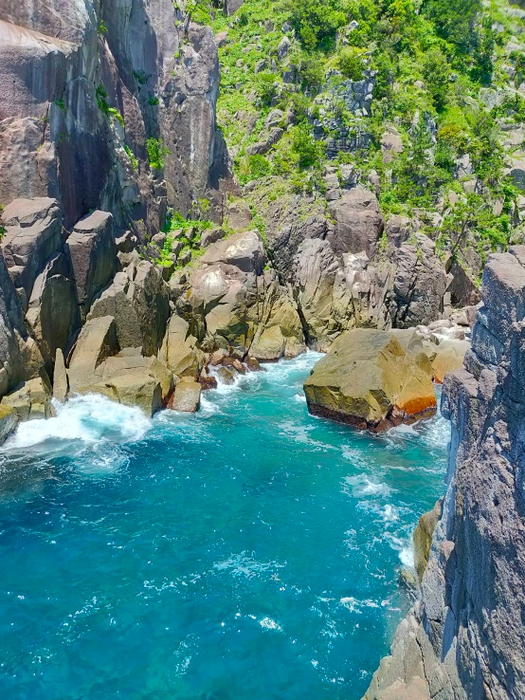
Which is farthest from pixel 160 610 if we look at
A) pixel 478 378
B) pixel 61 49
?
pixel 61 49

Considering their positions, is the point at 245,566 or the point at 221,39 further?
the point at 221,39

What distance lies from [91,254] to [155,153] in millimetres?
17785

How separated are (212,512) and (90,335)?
1535 centimetres

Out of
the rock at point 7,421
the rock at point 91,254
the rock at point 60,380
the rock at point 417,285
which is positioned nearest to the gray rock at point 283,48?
the rock at point 417,285

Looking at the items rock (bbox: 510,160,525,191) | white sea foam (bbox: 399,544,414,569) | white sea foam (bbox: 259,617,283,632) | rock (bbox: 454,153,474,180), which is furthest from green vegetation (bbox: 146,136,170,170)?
white sea foam (bbox: 259,617,283,632)

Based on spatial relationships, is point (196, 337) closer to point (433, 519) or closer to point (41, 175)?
point (41, 175)

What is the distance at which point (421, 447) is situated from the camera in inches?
1022

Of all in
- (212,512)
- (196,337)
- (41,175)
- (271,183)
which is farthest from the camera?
(271,183)

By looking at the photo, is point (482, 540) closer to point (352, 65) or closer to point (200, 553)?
point (200, 553)

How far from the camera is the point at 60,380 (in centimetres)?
2812

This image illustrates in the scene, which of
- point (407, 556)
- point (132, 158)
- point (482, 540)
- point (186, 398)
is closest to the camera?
point (482, 540)

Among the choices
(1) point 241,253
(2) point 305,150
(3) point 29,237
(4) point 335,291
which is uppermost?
(2) point 305,150

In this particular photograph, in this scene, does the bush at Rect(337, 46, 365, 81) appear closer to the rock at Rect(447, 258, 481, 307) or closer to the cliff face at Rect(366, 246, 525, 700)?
the rock at Rect(447, 258, 481, 307)

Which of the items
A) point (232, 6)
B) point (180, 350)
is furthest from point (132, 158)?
point (232, 6)
